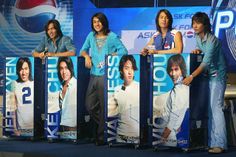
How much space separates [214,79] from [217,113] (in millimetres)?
424

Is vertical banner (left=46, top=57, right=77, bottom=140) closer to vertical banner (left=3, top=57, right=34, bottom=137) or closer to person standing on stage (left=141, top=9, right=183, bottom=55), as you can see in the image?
vertical banner (left=3, top=57, right=34, bottom=137)

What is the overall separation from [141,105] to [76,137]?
3.77 feet

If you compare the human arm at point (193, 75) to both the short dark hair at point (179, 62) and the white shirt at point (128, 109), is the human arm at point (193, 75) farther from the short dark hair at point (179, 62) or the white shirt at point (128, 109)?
the white shirt at point (128, 109)

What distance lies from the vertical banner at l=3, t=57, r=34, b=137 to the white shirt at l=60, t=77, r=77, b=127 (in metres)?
0.56

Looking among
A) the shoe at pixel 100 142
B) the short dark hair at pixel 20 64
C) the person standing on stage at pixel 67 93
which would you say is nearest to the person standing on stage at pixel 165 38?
the person standing on stage at pixel 67 93

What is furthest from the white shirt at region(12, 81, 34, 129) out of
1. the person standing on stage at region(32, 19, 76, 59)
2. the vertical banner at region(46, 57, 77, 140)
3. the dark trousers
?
the dark trousers

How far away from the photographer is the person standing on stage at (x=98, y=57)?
785cm

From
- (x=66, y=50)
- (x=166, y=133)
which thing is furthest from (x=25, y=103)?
(x=166, y=133)

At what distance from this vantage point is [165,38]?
297 inches

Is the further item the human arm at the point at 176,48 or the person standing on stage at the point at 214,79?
the human arm at the point at 176,48

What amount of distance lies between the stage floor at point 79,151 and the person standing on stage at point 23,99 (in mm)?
274

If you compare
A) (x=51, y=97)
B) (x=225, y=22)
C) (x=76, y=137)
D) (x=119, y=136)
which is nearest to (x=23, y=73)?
(x=51, y=97)

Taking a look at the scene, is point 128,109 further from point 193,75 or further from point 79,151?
point 193,75

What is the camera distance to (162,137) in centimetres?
730
